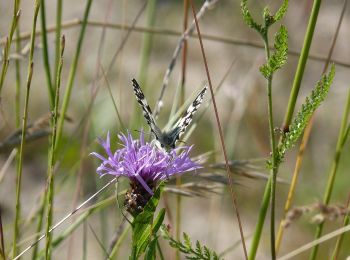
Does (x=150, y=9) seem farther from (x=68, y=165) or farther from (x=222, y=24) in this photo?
(x=222, y=24)

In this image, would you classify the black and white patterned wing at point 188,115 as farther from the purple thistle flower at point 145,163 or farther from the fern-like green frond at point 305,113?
the fern-like green frond at point 305,113

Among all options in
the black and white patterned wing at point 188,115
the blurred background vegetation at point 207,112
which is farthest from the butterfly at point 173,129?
the blurred background vegetation at point 207,112

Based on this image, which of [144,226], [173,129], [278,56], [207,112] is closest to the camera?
[278,56]

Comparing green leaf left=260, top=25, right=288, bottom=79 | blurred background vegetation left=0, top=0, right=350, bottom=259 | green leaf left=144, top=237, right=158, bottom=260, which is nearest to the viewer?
green leaf left=260, top=25, right=288, bottom=79

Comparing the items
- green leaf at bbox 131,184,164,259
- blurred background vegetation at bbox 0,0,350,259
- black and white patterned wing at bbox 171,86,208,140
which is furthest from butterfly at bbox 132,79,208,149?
blurred background vegetation at bbox 0,0,350,259

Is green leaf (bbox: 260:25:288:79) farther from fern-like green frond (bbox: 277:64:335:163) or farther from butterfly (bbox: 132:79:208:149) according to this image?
butterfly (bbox: 132:79:208:149)

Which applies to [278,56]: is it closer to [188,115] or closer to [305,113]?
[305,113]

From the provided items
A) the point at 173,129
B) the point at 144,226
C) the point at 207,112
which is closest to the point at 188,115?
the point at 173,129
